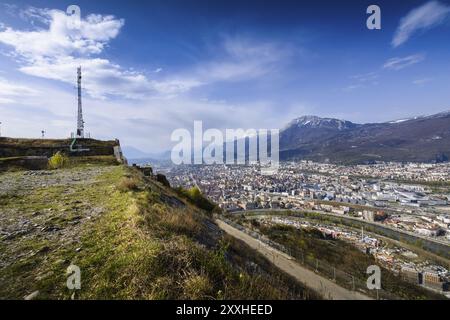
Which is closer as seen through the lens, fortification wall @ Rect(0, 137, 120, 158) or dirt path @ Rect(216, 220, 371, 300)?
dirt path @ Rect(216, 220, 371, 300)

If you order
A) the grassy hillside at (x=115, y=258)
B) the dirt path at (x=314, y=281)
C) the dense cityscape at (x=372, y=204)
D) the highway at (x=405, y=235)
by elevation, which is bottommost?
the highway at (x=405, y=235)

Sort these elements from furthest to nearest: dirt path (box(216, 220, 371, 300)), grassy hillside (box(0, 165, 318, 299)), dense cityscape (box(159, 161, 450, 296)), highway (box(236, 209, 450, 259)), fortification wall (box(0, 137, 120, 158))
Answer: highway (box(236, 209, 450, 259))
dense cityscape (box(159, 161, 450, 296))
fortification wall (box(0, 137, 120, 158))
dirt path (box(216, 220, 371, 300))
grassy hillside (box(0, 165, 318, 299))

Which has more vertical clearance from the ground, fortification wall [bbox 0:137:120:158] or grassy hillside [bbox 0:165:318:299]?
fortification wall [bbox 0:137:120:158]

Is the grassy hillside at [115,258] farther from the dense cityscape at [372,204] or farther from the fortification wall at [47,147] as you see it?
the dense cityscape at [372,204]

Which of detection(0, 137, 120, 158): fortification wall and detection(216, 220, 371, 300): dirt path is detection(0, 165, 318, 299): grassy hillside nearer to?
detection(216, 220, 371, 300): dirt path

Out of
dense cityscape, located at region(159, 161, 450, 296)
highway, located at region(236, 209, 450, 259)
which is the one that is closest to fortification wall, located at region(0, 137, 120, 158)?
dense cityscape, located at region(159, 161, 450, 296)

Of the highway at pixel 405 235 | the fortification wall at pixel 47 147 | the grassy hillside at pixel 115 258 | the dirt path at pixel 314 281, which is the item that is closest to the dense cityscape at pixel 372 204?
the highway at pixel 405 235

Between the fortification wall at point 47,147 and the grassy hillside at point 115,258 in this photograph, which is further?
the fortification wall at point 47,147

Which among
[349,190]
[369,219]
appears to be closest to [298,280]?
[369,219]

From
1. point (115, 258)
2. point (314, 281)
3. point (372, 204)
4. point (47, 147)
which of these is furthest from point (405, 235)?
point (47, 147)

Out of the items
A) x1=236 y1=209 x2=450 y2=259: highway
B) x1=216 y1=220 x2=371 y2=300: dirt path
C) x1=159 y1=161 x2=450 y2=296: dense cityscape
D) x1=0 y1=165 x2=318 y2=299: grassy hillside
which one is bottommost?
x1=236 y1=209 x2=450 y2=259: highway

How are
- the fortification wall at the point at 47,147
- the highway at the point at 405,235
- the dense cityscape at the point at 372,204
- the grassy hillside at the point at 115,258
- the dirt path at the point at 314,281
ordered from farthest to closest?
the highway at the point at 405,235
the dense cityscape at the point at 372,204
the fortification wall at the point at 47,147
the dirt path at the point at 314,281
the grassy hillside at the point at 115,258
